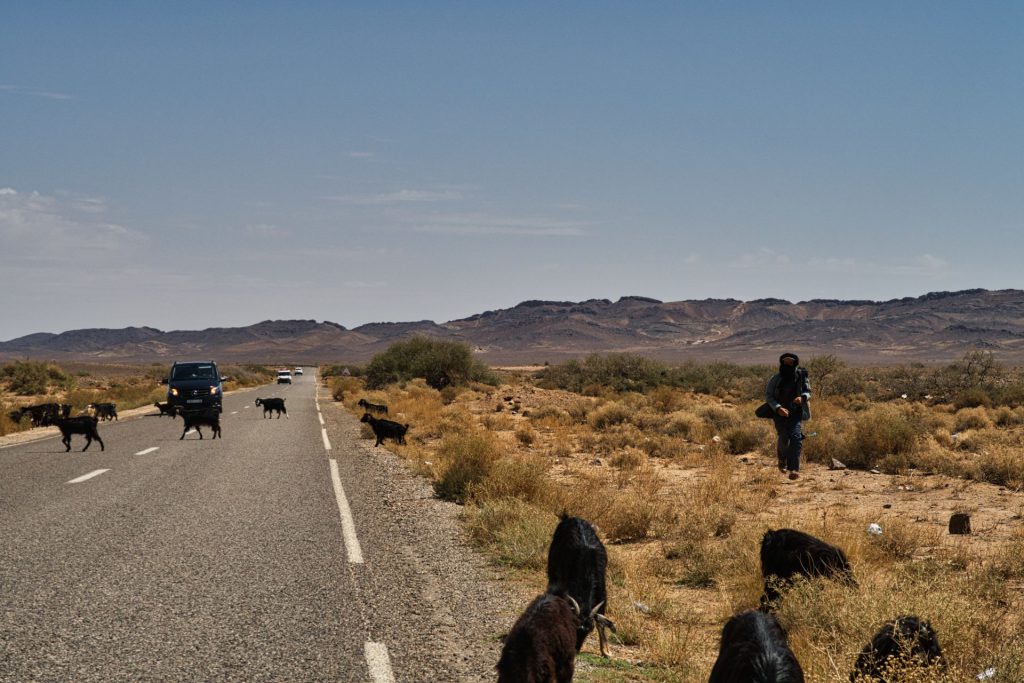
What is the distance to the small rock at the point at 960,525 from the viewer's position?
412 inches

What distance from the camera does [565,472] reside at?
16984 mm

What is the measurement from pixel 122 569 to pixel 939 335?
179 meters

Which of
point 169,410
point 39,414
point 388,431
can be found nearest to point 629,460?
point 388,431

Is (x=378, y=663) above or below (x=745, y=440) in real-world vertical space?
above

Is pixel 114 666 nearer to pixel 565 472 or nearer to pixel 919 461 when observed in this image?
pixel 565 472

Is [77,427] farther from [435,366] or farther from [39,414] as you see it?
[435,366]

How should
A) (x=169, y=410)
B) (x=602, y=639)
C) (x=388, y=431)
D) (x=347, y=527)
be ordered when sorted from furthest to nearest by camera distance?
1. (x=169, y=410)
2. (x=388, y=431)
3. (x=347, y=527)
4. (x=602, y=639)

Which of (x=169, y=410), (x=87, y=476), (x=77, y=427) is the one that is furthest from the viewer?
(x=169, y=410)

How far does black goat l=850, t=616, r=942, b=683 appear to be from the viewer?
4406mm

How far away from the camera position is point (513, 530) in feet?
31.1

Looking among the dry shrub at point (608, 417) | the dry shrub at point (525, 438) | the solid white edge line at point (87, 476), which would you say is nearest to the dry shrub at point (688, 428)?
the dry shrub at point (608, 417)

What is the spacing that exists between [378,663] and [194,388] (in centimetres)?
2594

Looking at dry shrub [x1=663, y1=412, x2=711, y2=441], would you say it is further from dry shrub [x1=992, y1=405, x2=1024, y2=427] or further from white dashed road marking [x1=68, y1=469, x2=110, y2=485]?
white dashed road marking [x1=68, y1=469, x2=110, y2=485]

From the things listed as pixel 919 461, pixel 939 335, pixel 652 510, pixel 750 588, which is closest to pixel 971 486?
pixel 919 461
